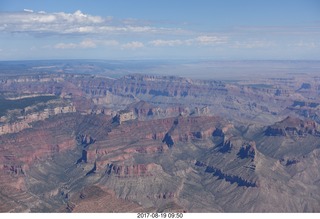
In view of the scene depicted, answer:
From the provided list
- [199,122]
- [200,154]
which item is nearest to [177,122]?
[199,122]

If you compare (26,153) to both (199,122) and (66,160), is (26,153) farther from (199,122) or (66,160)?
(199,122)

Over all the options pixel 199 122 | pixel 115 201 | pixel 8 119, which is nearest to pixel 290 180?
pixel 199 122

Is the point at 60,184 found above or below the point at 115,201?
below

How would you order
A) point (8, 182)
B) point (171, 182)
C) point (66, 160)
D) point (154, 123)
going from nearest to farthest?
point (8, 182) < point (171, 182) < point (66, 160) < point (154, 123)

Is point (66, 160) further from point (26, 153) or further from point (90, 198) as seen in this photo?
point (90, 198)

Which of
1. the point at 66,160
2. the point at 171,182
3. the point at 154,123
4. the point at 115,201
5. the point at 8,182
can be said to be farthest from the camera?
the point at 154,123

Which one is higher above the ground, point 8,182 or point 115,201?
point 115,201

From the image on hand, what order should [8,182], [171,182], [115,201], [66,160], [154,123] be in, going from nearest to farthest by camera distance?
1. [115,201]
2. [8,182]
3. [171,182]
4. [66,160]
5. [154,123]

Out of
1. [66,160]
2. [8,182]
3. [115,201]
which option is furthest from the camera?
[66,160]

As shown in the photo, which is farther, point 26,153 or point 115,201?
point 26,153
